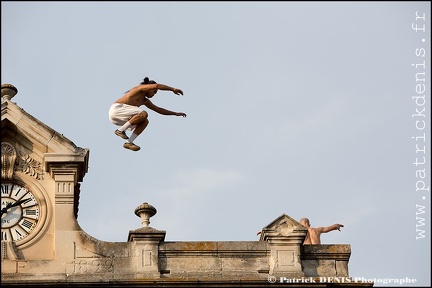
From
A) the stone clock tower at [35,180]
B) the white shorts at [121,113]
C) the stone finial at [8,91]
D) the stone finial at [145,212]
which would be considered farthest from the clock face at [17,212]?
the white shorts at [121,113]

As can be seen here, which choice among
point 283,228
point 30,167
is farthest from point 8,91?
point 283,228

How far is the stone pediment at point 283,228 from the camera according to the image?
4441 centimetres

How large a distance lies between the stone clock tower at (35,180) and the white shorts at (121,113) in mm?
1029

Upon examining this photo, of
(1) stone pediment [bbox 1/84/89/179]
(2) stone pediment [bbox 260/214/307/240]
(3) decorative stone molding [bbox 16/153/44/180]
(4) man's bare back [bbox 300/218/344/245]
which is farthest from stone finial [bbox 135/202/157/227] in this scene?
(4) man's bare back [bbox 300/218/344/245]

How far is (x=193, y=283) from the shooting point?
43.4 m

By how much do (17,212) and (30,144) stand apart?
5.12 ft

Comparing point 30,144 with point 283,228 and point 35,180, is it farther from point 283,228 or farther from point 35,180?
point 283,228

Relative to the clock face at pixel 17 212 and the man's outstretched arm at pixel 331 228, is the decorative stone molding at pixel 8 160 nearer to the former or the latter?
the clock face at pixel 17 212

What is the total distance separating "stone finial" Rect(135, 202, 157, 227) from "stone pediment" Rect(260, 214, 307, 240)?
244 cm

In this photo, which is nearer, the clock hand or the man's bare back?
the clock hand

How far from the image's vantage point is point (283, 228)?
44.5 metres

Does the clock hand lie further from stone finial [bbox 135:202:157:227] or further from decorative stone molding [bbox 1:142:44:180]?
stone finial [bbox 135:202:157:227]

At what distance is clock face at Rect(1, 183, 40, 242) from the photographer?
44375 millimetres

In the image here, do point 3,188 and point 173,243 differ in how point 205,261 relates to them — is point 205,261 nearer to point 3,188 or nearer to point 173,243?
point 173,243
